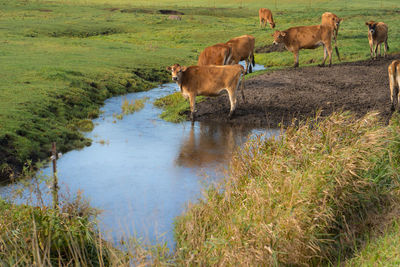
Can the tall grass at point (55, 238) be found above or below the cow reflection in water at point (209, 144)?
above

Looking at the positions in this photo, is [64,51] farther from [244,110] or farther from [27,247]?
[27,247]

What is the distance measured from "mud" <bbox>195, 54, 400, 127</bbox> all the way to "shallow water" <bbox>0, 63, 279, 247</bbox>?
42.9 inches

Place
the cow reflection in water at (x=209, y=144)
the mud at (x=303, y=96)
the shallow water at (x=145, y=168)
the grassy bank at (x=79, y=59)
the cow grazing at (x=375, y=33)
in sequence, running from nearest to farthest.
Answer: the shallow water at (x=145, y=168)
the cow reflection in water at (x=209, y=144)
the grassy bank at (x=79, y=59)
the mud at (x=303, y=96)
the cow grazing at (x=375, y=33)

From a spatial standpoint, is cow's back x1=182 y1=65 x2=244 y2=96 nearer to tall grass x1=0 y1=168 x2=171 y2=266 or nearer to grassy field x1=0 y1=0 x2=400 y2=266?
grassy field x1=0 y1=0 x2=400 y2=266

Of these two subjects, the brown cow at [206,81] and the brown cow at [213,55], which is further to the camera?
the brown cow at [213,55]

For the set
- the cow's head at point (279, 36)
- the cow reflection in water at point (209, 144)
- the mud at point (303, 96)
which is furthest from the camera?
the cow's head at point (279, 36)

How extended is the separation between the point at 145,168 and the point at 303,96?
747cm

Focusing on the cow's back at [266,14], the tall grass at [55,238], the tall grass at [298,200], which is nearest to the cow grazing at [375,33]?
the tall grass at [298,200]

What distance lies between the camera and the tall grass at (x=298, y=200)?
6.61m

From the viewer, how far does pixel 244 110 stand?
16.4 meters

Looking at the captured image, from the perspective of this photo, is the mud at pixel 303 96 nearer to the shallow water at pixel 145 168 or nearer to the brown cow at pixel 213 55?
the shallow water at pixel 145 168

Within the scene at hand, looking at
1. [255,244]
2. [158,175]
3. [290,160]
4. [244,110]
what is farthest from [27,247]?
[244,110]

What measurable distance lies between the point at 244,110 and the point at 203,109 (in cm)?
138

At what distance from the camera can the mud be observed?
1556cm
